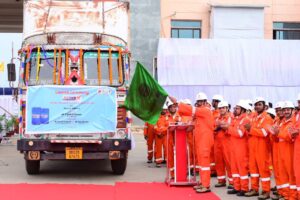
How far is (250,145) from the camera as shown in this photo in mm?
9844

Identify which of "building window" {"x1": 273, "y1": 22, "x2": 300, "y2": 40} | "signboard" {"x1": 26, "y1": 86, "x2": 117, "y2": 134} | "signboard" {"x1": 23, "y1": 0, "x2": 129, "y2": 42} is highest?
"building window" {"x1": 273, "y1": 22, "x2": 300, "y2": 40}

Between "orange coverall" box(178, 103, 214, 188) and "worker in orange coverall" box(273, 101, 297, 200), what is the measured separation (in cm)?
157

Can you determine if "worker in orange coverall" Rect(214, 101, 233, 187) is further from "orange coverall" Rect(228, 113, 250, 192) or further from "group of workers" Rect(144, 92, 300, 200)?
"orange coverall" Rect(228, 113, 250, 192)

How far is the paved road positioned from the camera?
11.9m

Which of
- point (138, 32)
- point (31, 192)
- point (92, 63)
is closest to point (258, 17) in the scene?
point (138, 32)

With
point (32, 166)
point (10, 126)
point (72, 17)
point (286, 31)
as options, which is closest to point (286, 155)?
point (72, 17)

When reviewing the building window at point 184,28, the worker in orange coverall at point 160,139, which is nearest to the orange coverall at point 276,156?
the worker in orange coverall at point 160,139

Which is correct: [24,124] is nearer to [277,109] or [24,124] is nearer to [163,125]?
[163,125]

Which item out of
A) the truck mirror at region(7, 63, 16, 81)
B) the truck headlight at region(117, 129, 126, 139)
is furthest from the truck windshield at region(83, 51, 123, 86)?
the truck mirror at region(7, 63, 16, 81)

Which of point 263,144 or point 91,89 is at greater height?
point 91,89

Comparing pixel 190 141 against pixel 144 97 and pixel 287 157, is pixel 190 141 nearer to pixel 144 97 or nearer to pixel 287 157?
pixel 144 97

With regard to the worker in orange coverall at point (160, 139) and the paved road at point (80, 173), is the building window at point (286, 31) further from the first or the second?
the worker in orange coverall at point (160, 139)

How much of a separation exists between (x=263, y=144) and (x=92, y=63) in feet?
14.1

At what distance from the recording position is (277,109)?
30.8ft
